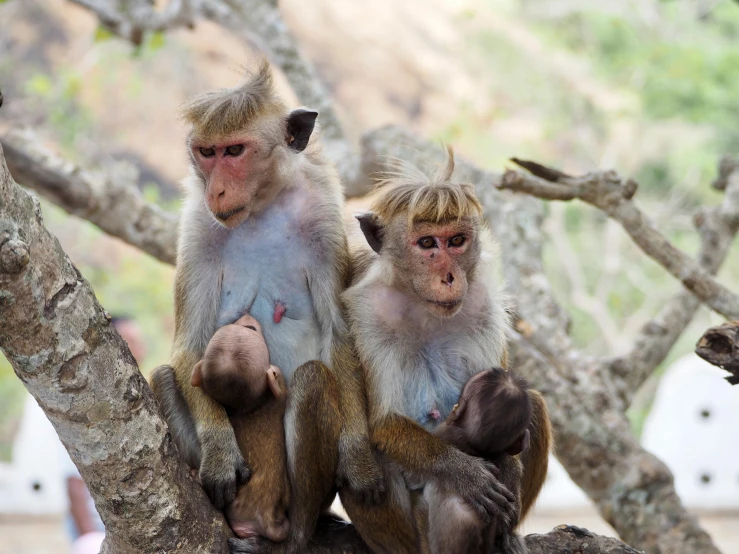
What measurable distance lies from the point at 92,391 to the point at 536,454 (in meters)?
2.15

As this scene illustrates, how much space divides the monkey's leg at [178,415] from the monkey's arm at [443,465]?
820mm

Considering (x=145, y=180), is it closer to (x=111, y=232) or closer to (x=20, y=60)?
(x=20, y=60)

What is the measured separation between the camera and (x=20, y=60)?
2275 cm

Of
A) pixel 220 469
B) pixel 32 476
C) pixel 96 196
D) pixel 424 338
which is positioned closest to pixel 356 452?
pixel 220 469

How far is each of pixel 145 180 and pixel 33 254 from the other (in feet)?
71.1

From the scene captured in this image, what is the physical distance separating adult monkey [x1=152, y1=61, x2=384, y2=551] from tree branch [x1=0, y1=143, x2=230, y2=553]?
1.67ft

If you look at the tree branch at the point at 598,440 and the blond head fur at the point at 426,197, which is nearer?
the blond head fur at the point at 426,197

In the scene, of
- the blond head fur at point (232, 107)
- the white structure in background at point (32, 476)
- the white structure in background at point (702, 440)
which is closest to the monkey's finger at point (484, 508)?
the blond head fur at point (232, 107)

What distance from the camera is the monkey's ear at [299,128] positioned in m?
4.27

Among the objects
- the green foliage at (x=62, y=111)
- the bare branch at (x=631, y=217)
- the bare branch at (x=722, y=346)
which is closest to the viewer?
the bare branch at (x=722, y=346)

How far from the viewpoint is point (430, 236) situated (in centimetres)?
392

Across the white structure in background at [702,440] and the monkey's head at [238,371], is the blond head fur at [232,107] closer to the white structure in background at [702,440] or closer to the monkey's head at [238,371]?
the monkey's head at [238,371]

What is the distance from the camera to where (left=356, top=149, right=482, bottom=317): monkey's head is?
3861mm

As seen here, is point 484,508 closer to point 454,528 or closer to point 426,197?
point 454,528
